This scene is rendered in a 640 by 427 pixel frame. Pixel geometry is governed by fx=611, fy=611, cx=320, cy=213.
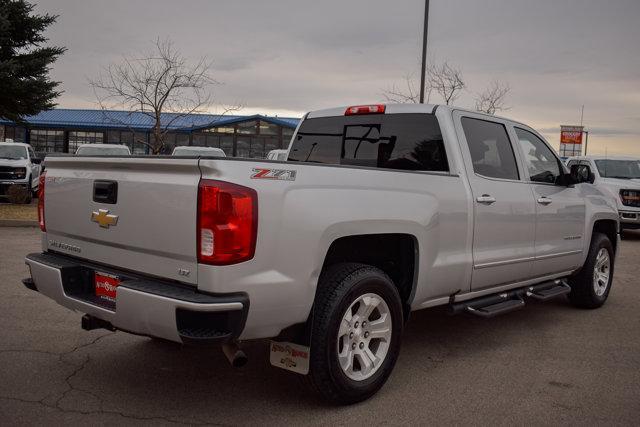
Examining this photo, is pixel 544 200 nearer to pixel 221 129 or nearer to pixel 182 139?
pixel 221 129

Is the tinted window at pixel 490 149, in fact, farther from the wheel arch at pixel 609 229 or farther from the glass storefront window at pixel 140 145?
the glass storefront window at pixel 140 145

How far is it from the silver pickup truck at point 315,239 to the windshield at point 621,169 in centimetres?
1197

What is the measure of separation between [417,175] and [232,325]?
1.74 metres

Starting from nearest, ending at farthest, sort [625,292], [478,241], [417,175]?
[417,175], [478,241], [625,292]

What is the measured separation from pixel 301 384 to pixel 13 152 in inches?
719

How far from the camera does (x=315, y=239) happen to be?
11.3ft

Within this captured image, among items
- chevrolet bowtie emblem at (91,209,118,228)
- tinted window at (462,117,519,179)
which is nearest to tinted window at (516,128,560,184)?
tinted window at (462,117,519,179)

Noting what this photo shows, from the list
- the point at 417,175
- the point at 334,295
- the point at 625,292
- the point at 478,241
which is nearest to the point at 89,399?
the point at 334,295

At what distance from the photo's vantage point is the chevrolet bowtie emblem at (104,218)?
357 cm

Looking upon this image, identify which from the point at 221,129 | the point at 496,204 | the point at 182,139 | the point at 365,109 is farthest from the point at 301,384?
the point at 182,139

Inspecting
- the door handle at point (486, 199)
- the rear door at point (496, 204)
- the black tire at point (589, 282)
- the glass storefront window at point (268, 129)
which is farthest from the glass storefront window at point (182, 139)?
the door handle at point (486, 199)

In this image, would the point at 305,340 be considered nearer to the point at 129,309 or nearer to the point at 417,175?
the point at 129,309

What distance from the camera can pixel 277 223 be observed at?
326cm

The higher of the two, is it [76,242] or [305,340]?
[76,242]
